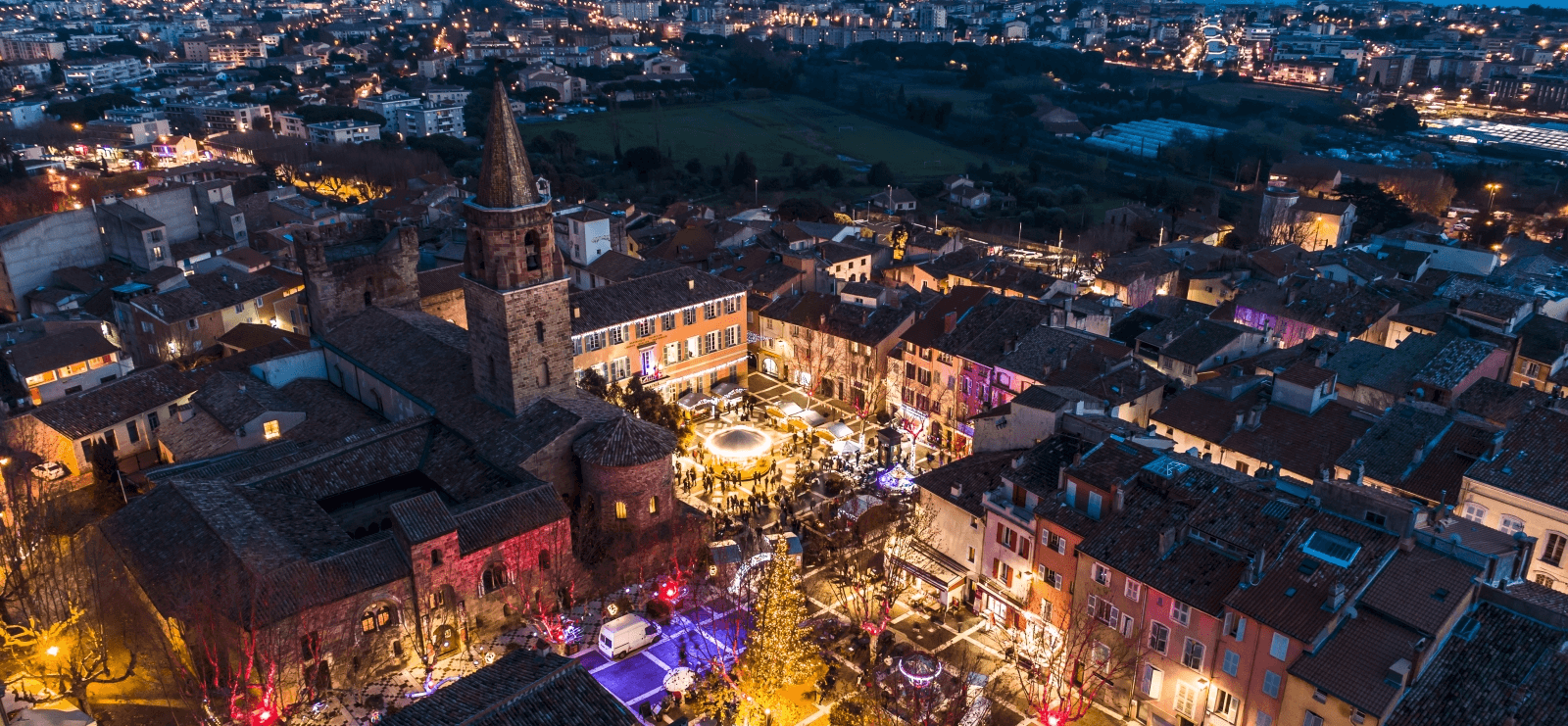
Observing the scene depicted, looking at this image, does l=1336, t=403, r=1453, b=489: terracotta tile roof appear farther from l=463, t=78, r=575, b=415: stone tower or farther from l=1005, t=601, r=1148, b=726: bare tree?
l=463, t=78, r=575, b=415: stone tower

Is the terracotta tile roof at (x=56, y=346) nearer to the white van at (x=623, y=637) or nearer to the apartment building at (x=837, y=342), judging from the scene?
the apartment building at (x=837, y=342)

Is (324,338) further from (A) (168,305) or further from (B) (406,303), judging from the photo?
(A) (168,305)

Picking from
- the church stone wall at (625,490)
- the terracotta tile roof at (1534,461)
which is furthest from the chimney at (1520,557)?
the church stone wall at (625,490)

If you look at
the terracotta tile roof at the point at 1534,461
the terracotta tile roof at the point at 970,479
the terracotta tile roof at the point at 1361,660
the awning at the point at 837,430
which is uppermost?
the terracotta tile roof at the point at 1534,461

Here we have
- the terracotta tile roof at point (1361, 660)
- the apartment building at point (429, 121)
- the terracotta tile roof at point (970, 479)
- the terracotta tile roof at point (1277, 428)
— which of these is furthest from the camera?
the apartment building at point (429, 121)

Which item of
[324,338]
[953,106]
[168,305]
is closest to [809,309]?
[324,338]

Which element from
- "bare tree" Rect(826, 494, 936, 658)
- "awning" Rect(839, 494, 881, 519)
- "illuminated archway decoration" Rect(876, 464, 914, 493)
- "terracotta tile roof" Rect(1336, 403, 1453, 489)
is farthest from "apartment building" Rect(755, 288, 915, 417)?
"terracotta tile roof" Rect(1336, 403, 1453, 489)

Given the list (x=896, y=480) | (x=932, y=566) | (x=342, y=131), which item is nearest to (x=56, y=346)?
(x=896, y=480)
